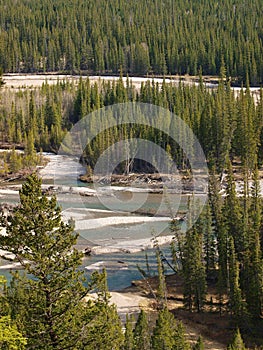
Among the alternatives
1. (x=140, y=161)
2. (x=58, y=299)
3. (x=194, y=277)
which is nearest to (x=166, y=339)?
(x=58, y=299)

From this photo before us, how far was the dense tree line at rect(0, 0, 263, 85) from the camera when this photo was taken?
158125 millimetres

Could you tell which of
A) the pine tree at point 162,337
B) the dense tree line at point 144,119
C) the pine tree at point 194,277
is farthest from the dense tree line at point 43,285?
the dense tree line at point 144,119

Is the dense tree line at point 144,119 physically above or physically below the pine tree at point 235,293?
above

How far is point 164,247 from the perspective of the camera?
54406mm

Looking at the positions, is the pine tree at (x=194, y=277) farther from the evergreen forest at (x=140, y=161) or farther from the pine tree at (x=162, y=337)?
A: the pine tree at (x=162, y=337)

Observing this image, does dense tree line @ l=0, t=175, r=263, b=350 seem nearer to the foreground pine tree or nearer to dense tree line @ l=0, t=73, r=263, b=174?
the foreground pine tree

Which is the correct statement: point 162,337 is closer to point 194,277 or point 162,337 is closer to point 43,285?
point 43,285

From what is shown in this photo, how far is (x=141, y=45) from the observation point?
16800cm

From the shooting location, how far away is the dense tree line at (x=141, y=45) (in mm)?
158125

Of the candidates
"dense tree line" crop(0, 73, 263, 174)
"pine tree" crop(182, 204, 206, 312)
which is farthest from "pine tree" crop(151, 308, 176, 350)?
"dense tree line" crop(0, 73, 263, 174)

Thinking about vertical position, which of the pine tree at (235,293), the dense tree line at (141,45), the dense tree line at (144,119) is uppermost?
the dense tree line at (141,45)

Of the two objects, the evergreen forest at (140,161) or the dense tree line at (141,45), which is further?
the dense tree line at (141,45)

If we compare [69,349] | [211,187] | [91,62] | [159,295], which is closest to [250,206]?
[211,187]

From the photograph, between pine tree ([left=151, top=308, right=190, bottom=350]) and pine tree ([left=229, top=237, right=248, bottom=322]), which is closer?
pine tree ([left=151, top=308, right=190, bottom=350])
